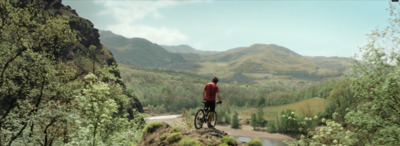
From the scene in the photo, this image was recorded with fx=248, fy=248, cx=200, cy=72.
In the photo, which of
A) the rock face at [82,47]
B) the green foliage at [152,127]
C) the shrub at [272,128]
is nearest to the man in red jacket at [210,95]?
the green foliage at [152,127]

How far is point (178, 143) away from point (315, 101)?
508 feet

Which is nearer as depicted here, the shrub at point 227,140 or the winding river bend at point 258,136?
the shrub at point 227,140

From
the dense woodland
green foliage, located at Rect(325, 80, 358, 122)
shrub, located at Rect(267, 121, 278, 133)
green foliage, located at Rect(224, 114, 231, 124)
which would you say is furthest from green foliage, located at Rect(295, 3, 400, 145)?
green foliage, located at Rect(224, 114, 231, 124)

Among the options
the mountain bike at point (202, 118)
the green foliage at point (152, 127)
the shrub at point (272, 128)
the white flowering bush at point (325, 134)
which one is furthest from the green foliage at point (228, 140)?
the shrub at point (272, 128)

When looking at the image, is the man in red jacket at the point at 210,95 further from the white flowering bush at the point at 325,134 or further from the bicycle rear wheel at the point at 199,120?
the white flowering bush at the point at 325,134

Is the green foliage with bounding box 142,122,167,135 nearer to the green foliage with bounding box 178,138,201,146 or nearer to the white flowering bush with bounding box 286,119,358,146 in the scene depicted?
the green foliage with bounding box 178,138,201,146

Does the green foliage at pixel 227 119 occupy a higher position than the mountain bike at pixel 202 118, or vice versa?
the mountain bike at pixel 202 118

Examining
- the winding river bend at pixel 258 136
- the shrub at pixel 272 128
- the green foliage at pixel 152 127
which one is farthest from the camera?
A: the shrub at pixel 272 128

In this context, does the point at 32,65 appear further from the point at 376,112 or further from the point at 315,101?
the point at 315,101

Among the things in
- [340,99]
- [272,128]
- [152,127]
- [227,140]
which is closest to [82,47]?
[152,127]

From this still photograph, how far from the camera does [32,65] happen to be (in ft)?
69.1

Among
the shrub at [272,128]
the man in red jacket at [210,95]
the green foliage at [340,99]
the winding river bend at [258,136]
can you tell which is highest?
the man in red jacket at [210,95]

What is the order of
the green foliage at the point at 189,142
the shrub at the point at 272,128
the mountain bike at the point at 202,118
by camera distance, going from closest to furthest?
the green foliage at the point at 189,142
the mountain bike at the point at 202,118
the shrub at the point at 272,128

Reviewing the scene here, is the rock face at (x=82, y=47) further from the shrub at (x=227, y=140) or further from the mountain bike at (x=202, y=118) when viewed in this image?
the shrub at (x=227, y=140)
